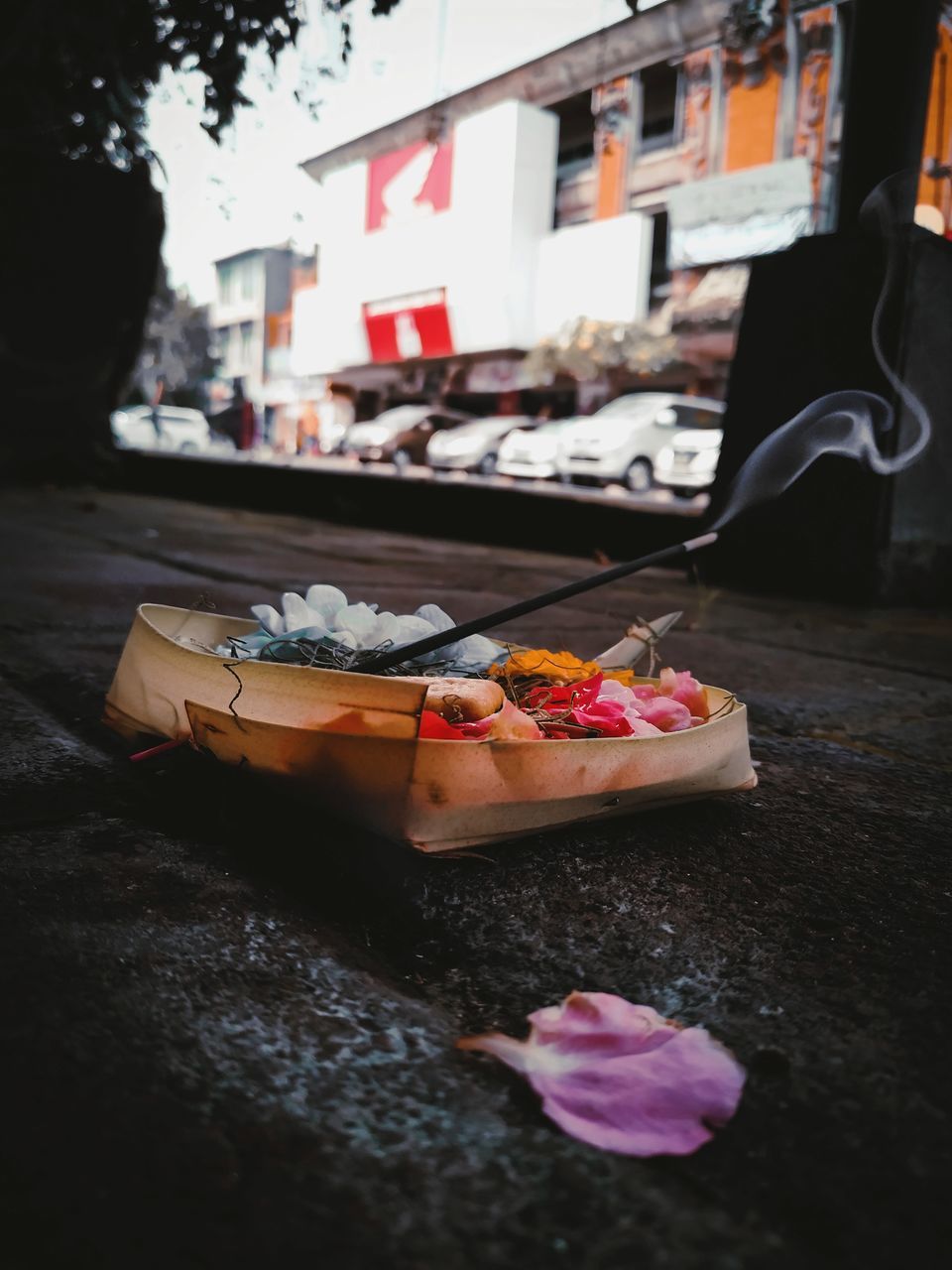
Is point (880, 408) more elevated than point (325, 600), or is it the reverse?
point (880, 408)

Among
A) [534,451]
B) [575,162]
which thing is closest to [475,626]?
[534,451]

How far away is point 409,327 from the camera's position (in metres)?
20.7

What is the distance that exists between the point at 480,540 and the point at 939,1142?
4.49 metres

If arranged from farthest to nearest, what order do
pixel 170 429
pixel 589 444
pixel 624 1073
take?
pixel 170 429 → pixel 589 444 → pixel 624 1073

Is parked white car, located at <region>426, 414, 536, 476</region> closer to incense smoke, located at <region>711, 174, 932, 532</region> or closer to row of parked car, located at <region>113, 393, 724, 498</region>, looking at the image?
row of parked car, located at <region>113, 393, 724, 498</region>

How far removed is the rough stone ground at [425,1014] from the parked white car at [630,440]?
1036 centimetres

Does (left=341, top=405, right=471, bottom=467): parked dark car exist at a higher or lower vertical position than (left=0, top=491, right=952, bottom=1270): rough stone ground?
higher

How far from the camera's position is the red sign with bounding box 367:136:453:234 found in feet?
63.1

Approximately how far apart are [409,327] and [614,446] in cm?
1079

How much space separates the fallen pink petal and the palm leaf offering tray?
0.67ft

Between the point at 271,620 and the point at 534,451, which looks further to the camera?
the point at 534,451

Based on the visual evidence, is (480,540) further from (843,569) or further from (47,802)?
(47,802)

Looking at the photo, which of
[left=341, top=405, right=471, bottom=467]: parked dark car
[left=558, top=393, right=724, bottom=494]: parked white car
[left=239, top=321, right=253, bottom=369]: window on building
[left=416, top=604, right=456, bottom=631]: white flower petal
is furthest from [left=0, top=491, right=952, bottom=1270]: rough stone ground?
[left=239, top=321, right=253, bottom=369]: window on building

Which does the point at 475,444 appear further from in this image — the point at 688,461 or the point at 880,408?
the point at 880,408
